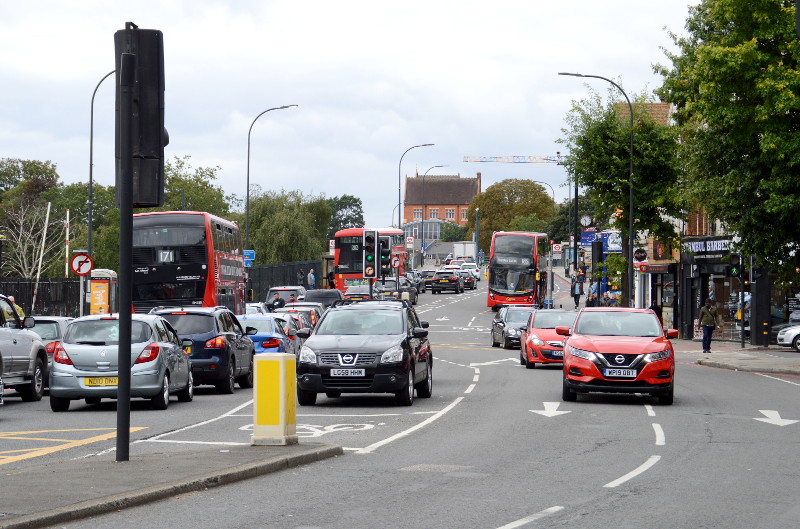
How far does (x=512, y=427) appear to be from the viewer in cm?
1673

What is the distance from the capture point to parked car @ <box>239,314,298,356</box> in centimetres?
2753

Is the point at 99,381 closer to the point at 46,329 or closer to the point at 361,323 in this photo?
the point at 361,323

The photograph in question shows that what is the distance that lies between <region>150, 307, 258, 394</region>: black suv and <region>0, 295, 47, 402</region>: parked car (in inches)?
90.9

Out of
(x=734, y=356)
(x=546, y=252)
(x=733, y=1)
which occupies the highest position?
(x=733, y=1)

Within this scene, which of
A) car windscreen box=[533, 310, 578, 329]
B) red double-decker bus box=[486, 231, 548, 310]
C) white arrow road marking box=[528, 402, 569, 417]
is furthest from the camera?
red double-decker bus box=[486, 231, 548, 310]

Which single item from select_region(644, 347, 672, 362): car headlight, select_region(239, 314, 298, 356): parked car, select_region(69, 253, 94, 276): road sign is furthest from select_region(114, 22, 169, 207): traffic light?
select_region(69, 253, 94, 276): road sign

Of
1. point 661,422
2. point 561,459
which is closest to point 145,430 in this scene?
point 561,459

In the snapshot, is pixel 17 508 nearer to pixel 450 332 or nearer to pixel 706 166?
pixel 706 166

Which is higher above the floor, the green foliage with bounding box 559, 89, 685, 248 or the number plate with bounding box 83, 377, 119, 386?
the green foliage with bounding box 559, 89, 685, 248

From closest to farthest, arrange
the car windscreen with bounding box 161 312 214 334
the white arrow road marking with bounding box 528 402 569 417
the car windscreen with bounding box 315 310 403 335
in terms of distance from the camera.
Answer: the white arrow road marking with bounding box 528 402 569 417, the car windscreen with bounding box 315 310 403 335, the car windscreen with bounding box 161 312 214 334

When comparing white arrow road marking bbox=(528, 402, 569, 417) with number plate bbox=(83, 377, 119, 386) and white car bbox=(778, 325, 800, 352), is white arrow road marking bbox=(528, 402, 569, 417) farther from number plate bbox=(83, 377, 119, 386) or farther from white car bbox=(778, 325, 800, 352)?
white car bbox=(778, 325, 800, 352)

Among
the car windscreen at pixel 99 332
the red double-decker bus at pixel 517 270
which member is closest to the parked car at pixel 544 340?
the car windscreen at pixel 99 332

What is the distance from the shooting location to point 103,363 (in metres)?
19.6

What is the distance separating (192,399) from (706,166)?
61.7ft
